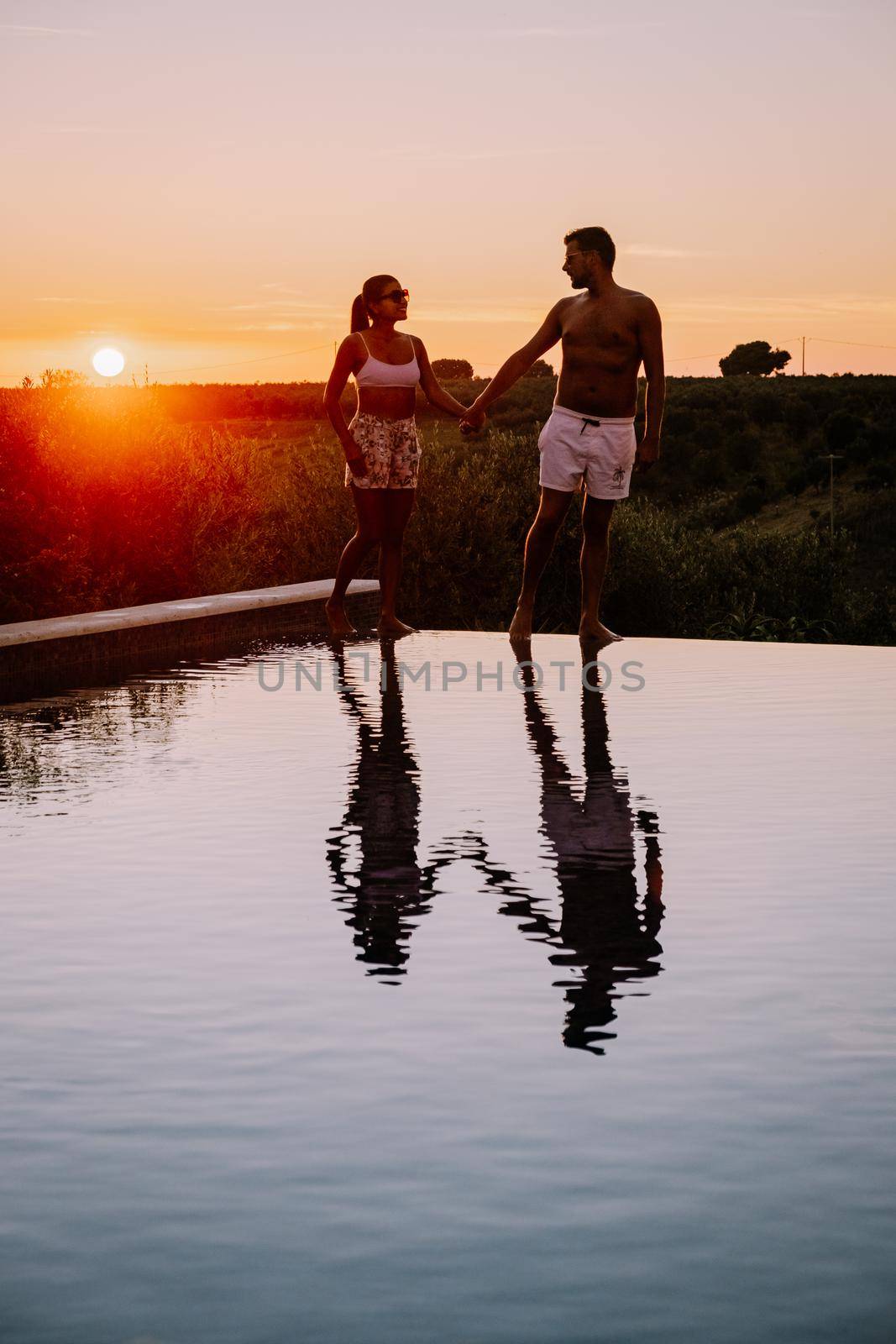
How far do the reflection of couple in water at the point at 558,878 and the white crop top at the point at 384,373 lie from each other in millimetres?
3467

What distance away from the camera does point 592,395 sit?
8648 mm

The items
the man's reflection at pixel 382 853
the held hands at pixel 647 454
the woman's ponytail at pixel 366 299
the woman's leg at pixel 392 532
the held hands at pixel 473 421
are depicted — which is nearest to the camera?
the man's reflection at pixel 382 853

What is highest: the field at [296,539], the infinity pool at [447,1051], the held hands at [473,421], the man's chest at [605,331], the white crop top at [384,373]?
the man's chest at [605,331]

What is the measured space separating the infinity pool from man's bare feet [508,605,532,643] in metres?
3.41

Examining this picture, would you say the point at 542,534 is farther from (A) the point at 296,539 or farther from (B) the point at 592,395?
(A) the point at 296,539

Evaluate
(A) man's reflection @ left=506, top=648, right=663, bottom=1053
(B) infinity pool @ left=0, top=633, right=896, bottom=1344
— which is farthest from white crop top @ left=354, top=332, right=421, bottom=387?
(B) infinity pool @ left=0, top=633, right=896, bottom=1344

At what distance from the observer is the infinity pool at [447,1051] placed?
215 cm

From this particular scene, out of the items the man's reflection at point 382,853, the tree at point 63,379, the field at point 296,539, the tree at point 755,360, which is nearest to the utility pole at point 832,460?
the tree at point 755,360

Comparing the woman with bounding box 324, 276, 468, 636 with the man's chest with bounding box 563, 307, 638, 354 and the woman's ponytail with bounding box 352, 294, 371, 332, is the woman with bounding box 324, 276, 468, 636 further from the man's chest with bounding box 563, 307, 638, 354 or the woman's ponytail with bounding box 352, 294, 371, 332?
the man's chest with bounding box 563, 307, 638, 354

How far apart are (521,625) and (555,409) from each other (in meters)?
1.16

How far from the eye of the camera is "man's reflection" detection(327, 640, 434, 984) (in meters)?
3.69

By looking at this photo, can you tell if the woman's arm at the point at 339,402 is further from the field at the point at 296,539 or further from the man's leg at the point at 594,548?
the field at the point at 296,539

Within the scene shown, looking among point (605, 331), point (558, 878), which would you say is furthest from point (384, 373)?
point (558, 878)

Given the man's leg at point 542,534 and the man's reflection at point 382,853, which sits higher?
the man's leg at point 542,534
